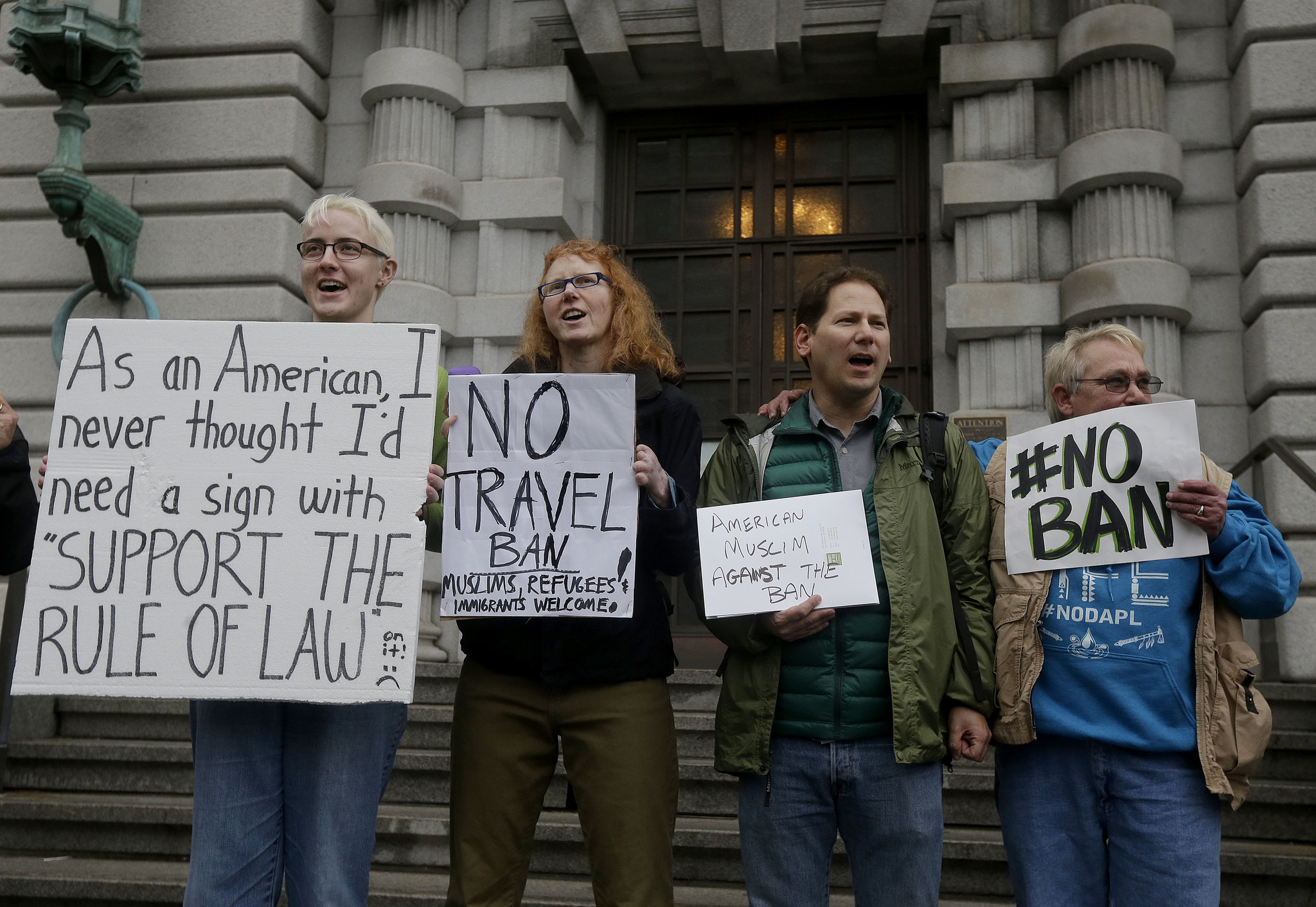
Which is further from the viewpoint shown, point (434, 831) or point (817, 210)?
point (817, 210)

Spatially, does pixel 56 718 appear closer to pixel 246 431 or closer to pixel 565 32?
pixel 246 431

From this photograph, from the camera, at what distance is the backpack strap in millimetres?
2912

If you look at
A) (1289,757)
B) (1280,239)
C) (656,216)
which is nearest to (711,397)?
(656,216)

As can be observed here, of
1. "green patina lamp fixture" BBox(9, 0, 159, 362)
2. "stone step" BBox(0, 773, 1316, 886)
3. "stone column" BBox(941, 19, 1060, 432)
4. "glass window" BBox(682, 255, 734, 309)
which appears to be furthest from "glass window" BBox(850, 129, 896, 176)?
"green patina lamp fixture" BBox(9, 0, 159, 362)

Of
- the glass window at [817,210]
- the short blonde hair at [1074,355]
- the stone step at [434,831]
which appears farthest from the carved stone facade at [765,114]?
the short blonde hair at [1074,355]

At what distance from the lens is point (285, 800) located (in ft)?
8.92

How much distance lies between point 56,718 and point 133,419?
4142 millimetres

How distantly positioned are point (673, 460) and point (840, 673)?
2.41 feet

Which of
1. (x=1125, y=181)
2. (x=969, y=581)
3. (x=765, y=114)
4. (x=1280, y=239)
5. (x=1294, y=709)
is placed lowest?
(x=1294, y=709)

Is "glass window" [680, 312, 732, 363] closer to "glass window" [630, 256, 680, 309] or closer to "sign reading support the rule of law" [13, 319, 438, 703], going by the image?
"glass window" [630, 256, 680, 309]

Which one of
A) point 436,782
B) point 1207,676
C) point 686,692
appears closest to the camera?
point 1207,676

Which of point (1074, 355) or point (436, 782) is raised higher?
point (1074, 355)

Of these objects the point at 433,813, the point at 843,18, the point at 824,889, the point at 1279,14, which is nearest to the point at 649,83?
the point at 843,18

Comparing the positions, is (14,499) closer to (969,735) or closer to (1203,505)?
(969,735)
